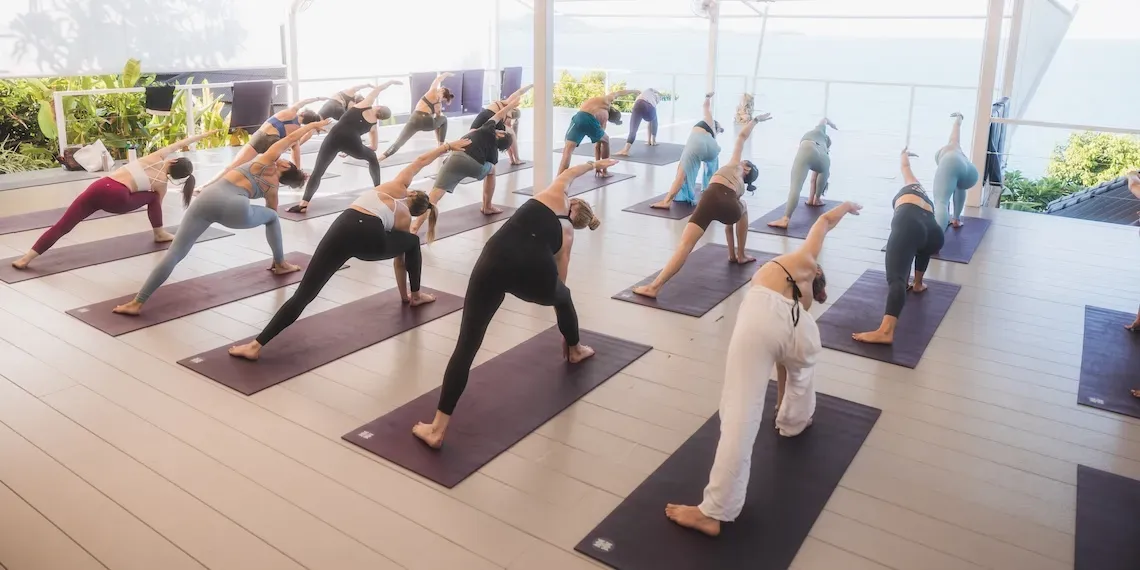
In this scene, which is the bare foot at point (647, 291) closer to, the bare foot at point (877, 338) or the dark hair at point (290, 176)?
the bare foot at point (877, 338)

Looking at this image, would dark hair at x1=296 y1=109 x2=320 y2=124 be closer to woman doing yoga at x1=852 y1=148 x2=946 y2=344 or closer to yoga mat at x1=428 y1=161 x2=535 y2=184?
yoga mat at x1=428 y1=161 x2=535 y2=184

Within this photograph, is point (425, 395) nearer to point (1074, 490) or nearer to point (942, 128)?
point (1074, 490)

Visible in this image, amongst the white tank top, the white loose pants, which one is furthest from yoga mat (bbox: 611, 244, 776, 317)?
the white loose pants

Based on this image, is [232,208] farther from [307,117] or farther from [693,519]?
[693,519]

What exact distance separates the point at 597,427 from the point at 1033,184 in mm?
10146

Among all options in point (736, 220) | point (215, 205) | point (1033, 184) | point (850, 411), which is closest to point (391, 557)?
point (850, 411)

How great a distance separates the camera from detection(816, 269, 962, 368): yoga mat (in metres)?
3.61

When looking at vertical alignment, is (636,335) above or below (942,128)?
below

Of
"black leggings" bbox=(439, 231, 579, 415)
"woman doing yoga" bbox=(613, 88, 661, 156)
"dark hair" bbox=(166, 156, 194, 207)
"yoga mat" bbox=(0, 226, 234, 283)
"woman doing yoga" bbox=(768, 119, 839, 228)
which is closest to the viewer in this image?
"black leggings" bbox=(439, 231, 579, 415)

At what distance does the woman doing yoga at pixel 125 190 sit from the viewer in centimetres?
448

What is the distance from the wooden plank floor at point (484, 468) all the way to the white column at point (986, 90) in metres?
2.21

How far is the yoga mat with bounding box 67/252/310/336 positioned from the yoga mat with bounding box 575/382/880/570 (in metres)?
2.64

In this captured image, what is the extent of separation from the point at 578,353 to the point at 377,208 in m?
1.07

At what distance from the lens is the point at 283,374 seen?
3.28 m
